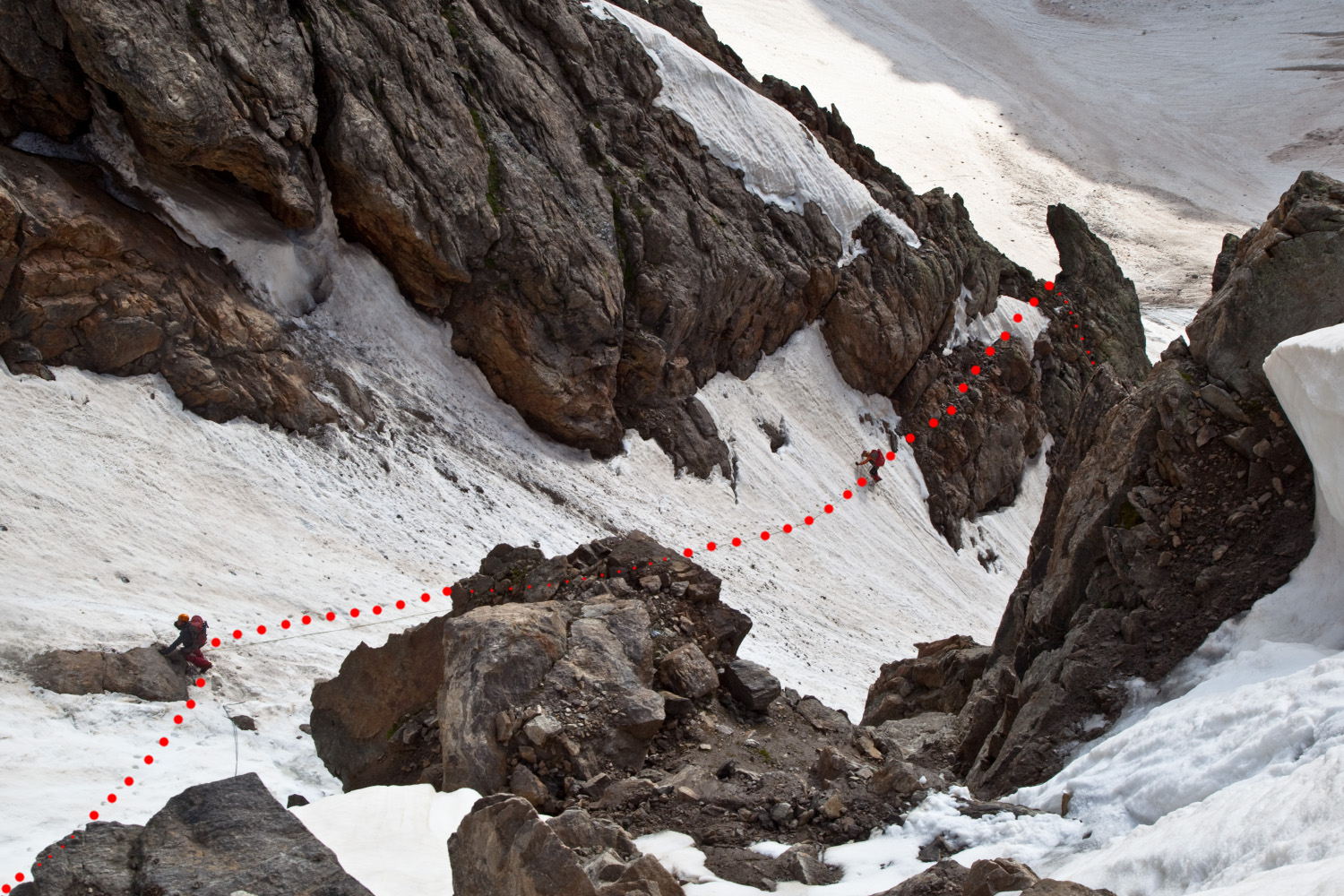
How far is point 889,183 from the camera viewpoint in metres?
43.7

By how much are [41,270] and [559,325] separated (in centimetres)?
1287

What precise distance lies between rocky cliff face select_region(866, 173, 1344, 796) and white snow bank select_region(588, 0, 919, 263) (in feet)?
83.5

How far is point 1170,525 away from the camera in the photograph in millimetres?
11906

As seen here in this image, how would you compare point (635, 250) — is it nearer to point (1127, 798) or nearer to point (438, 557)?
point (438, 557)

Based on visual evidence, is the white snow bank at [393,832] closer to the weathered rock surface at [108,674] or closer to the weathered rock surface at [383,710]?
the weathered rock surface at [383,710]

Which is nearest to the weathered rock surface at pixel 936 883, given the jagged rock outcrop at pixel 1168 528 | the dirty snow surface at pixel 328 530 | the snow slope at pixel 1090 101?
the jagged rock outcrop at pixel 1168 528

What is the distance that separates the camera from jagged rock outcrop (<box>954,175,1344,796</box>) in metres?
11.1

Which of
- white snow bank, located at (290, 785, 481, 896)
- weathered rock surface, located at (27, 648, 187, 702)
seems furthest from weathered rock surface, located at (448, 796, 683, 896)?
Result: weathered rock surface, located at (27, 648, 187, 702)

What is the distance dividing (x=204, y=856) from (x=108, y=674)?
737 centimetres

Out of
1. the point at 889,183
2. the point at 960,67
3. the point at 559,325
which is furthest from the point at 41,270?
the point at 960,67

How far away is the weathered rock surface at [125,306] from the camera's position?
21297mm

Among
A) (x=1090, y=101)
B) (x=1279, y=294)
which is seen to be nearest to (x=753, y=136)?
(x=1279, y=294)

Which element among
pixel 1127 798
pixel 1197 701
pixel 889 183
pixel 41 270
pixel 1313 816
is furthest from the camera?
pixel 889 183

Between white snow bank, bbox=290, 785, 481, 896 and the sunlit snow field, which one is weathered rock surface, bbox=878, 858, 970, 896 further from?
white snow bank, bbox=290, 785, 481, 896
